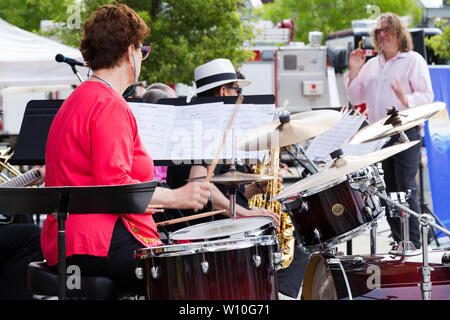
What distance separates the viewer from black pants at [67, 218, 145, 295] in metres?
2.80

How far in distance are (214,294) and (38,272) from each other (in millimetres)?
834

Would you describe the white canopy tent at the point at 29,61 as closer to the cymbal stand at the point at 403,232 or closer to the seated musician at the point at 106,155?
the seated musician at the point at 106,155

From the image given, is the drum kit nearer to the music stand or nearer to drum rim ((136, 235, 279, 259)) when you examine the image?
drum rim ((136, 235, 279, 259))

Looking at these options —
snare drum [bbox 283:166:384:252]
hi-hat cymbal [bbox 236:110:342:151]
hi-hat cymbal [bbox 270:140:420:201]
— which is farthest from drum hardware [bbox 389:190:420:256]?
hi-hat cymbal [bbox 236:110:342:151]

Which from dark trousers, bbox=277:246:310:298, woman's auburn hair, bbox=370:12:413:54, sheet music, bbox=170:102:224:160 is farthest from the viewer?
woman's auburn hair, bbox=370:12:413:54

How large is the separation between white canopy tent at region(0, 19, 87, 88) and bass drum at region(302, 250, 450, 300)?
4016mm

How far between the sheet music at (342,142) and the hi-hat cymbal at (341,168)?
954mm

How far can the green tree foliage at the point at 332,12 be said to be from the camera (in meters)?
29.2

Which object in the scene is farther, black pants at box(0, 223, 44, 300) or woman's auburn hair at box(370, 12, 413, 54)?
woman's auburn hair at box(370, 12, 413, 54)

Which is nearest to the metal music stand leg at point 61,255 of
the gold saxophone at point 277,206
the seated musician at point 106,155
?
the seated musician at point 106,155

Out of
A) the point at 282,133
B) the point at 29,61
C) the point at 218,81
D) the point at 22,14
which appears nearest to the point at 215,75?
the point at 218,81

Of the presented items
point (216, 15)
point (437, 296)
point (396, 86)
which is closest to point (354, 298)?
point (437, 296)

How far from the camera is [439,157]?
6.57 meters

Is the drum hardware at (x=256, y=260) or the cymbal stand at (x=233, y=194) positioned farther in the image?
the cymbal stand at (x=233, y=194)
